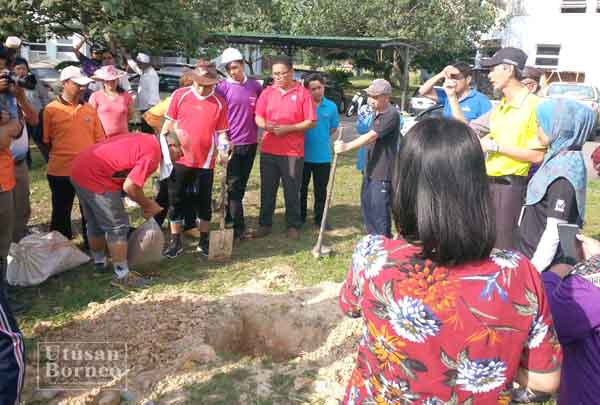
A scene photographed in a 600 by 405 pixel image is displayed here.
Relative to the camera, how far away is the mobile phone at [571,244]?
1.93 meters

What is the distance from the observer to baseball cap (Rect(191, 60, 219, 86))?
503cm

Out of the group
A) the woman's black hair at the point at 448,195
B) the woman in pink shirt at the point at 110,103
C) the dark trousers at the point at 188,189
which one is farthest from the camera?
the woman in pink shirt at the point at 110,103

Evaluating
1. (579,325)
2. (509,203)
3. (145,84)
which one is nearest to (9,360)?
(579,325)

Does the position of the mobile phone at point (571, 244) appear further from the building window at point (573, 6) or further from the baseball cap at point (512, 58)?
the building window at point (573, 6)

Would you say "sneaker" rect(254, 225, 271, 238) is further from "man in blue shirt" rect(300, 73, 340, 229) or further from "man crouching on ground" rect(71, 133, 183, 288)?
"man crouching on ground" rect(71, 133, 183, 288)

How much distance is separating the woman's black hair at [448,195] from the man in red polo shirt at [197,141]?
3738mm

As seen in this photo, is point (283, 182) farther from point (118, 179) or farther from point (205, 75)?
point (118, 179)

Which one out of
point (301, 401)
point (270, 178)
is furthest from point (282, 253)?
point (301, 401)

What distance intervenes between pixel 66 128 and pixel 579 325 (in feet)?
15.2

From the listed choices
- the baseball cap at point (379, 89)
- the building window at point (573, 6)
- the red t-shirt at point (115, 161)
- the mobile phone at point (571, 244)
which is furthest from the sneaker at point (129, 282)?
the building window at point (573, 6)

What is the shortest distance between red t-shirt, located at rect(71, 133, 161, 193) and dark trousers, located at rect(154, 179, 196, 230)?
3.61ft

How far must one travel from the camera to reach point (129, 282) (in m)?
4.48

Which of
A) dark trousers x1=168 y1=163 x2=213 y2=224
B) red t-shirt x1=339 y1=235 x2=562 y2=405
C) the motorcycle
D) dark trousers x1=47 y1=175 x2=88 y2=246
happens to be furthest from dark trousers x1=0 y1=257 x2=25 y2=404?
the motorcycle

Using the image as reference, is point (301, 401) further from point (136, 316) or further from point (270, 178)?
point (270, 178)
